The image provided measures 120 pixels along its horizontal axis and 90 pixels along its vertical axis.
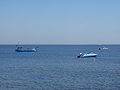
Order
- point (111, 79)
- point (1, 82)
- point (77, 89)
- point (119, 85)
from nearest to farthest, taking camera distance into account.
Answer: point (77, 89)
point (119, 85)
point (1, 82)
point (111, 79)

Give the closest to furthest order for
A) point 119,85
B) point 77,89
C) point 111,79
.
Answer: point 77,89 → point 119,85 → point 111,79

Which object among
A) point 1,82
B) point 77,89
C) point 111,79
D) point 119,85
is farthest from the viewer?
point 111,79

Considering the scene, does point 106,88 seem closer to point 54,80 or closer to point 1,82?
point 54,80

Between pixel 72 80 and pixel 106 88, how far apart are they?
1083 centimetres

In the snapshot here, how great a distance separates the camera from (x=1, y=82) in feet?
196

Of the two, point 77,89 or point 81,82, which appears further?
point 81,82

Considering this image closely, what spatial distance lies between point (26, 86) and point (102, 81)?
15.2m

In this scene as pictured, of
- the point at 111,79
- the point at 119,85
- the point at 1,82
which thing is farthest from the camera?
the point at 111,79

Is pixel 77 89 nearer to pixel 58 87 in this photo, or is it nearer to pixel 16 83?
pixel 58 87

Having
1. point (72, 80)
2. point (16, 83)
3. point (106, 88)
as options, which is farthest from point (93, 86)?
point (16, 83)

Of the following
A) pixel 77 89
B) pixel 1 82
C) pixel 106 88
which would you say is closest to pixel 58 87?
pixel 77 89

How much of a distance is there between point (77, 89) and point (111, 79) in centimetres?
1429

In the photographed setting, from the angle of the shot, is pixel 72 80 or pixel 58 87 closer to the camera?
pixel 58 87

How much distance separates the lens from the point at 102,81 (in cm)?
6138
